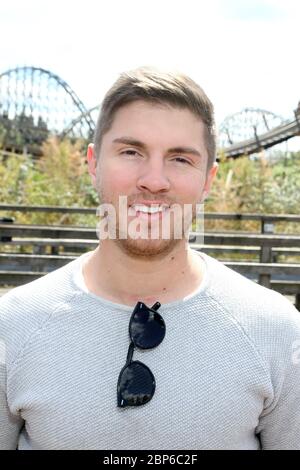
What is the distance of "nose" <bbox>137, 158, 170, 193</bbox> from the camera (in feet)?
4.29

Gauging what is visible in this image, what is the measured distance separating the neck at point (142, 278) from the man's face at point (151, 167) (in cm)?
5

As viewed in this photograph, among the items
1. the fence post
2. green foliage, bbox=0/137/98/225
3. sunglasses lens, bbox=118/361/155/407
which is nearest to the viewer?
sunglasses lens, bbox=118/361/155/407

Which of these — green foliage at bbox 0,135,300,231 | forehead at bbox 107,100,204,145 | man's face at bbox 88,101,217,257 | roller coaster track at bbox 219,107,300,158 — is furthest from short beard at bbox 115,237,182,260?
roller coaster track at bbox 219,107,300,158

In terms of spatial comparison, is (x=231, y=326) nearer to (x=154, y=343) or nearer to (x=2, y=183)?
(x=154, y=343)

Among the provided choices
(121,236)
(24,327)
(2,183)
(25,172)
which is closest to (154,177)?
(121,236)

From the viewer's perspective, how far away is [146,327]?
1321mm

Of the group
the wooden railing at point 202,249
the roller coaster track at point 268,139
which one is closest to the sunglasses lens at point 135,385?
the wooden railing at point 202,249

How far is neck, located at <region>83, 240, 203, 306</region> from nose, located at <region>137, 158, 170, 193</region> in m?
0.14

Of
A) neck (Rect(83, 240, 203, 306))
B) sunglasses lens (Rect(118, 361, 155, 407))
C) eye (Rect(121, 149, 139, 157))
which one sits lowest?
sunglasses lens (Rect(118, 361, 155, 407))

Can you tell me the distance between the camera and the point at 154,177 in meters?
1.31

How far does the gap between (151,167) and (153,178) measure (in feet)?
0.08

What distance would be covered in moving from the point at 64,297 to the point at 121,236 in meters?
0.18

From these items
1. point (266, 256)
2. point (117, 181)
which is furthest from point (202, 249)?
point (117, 181)

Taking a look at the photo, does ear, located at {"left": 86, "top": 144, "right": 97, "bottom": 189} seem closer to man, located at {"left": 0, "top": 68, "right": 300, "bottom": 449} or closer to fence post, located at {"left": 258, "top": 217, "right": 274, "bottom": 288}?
man, located at {"left": 0, "top": 68, "right": 300, "bottom": 449}
